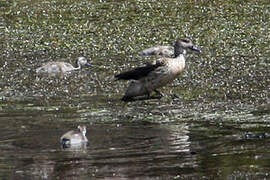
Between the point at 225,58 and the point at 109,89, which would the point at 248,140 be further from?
the point at 225,58

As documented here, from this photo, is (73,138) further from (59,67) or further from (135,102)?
(59,67)

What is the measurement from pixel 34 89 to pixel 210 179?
336 inches

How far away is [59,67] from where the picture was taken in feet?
61.2

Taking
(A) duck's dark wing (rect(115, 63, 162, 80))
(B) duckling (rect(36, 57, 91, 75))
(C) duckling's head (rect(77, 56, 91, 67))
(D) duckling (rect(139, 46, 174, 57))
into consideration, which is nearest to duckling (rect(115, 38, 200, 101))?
(A) duck's dark wing (rect(115, 63, 162, 80))

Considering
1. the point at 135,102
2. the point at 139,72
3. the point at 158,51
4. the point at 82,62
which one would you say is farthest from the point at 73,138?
the point at 158,51

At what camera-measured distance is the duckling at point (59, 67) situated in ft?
60.5

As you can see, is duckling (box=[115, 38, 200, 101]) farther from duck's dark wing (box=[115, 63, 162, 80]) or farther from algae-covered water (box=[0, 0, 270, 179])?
algae-covered water (box=[0, 0, 270, 179])

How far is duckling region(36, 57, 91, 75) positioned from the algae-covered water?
0.15m

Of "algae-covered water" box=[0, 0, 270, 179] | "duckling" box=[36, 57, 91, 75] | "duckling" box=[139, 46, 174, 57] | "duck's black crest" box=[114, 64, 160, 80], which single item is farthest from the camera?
"duckling" box=[139, 46, 174, 57]

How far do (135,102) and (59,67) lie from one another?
3.98m

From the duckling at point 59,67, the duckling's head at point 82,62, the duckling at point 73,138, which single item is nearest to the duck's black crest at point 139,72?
the duckling at point 73,138

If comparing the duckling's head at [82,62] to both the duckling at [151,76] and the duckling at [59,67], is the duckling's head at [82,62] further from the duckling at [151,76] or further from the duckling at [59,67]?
the duckling at [151,76]

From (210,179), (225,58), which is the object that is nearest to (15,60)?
(225,58)

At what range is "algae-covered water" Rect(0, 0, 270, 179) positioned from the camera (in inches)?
397
